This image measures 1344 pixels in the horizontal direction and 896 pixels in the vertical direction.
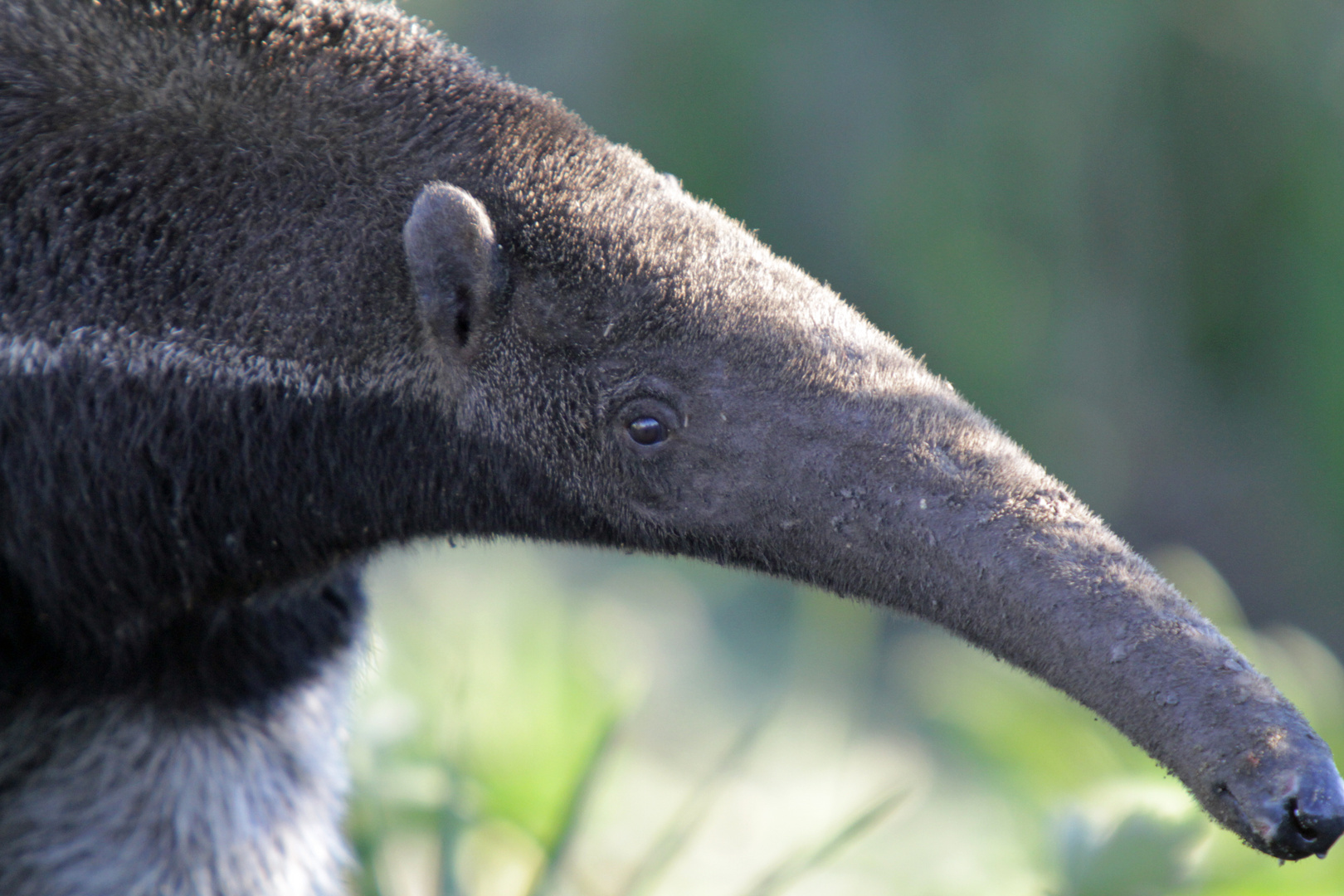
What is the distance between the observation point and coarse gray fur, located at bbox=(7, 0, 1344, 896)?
2213mm

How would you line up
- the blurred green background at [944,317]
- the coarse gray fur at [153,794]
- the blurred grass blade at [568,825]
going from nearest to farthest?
1. the coarse gray fur at [153,794]
2. the blurred grass blade at [568,825]
3. the blurred green background at [944,317]

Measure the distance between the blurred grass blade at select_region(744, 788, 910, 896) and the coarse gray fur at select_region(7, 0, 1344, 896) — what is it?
1242mm

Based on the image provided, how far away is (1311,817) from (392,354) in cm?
166

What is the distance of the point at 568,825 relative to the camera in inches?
136

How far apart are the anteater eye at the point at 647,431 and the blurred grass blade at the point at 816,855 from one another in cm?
136

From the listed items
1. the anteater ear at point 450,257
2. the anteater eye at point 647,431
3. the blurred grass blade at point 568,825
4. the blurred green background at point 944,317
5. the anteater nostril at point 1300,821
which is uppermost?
the blurred green background at point 944,317

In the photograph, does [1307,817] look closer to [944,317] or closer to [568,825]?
[568,825]

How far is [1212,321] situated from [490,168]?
19.2 feet

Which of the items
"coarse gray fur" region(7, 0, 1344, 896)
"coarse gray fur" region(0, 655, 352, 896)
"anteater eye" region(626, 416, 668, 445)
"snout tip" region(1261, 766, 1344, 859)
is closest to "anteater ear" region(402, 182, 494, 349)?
"coarse gray fur" region(7, 0, 1344, 896)

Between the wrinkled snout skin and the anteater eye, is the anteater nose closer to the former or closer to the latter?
the wrinkled snout skin

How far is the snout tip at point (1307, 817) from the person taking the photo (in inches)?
69.9

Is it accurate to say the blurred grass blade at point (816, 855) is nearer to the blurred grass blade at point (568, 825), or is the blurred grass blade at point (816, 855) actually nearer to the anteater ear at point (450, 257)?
the blurred grass blade at point (568, 825)

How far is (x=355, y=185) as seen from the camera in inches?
95.1

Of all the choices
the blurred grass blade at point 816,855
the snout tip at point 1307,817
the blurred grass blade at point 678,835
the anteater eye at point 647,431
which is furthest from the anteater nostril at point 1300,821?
the blurred grass blade at point 678,835
